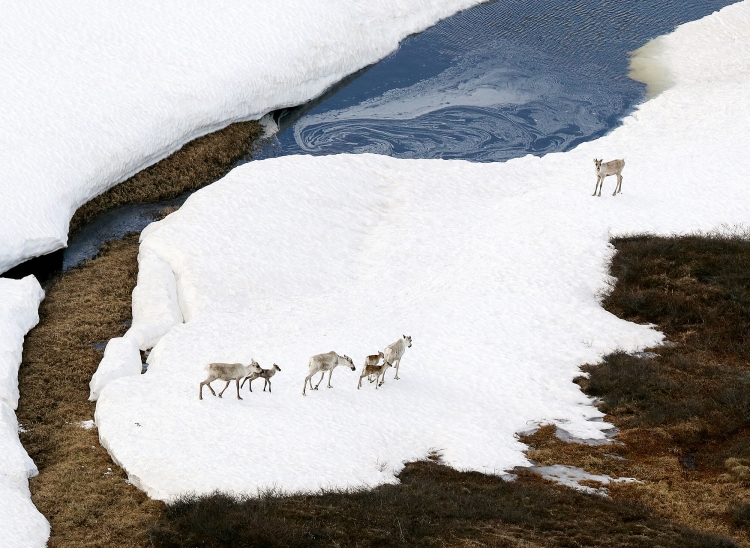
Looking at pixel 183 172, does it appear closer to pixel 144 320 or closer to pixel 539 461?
pixel 144 320

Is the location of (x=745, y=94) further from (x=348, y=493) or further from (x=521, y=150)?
(x=348, y=493)

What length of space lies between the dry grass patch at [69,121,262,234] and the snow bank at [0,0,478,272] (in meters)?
0.56

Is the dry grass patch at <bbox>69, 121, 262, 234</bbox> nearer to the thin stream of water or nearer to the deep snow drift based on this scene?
the thin stream of water

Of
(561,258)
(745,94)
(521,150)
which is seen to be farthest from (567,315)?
(745,94)

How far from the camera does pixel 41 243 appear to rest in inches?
A: 1358

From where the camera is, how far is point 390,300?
3241cm

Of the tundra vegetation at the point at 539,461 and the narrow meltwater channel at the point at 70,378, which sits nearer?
the tundra vegetation at the point at 539,461

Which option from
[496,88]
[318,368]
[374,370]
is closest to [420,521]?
[318,368]

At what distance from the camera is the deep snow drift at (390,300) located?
22.3 meters

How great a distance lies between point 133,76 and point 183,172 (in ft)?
27.6

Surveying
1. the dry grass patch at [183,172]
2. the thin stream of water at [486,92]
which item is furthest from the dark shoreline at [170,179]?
the thin stream of water at [486,92]

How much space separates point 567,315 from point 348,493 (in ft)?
46.5

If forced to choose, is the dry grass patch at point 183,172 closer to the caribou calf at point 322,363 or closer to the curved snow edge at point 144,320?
the curved snow edge at point 144,320

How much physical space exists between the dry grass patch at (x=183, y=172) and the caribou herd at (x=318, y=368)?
57.2 feet
